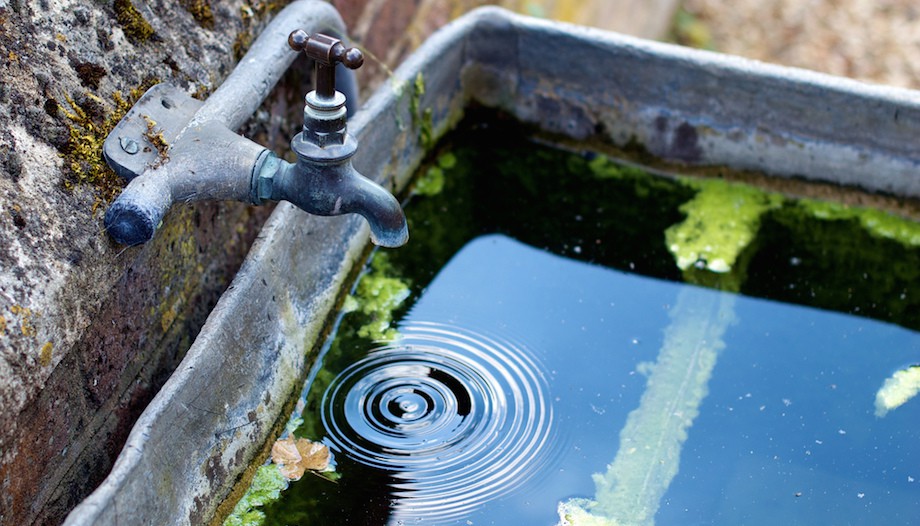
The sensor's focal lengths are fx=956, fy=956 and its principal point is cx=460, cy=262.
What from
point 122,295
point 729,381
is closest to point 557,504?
point 729,381

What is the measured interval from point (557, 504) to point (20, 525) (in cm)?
99

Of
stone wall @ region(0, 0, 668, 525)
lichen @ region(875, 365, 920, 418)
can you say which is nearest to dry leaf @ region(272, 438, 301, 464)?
stone wall @ region(0, 0, 668, 525)

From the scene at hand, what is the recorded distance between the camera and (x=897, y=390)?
221cm

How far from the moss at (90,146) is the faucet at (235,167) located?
2cm

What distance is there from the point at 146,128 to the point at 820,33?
403 centimetres

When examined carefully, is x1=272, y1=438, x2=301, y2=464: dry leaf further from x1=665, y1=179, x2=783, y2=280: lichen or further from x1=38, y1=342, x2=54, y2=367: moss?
x1=665, y1=179, x2=783, y2=280: lichen

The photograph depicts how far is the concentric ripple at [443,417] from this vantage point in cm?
196

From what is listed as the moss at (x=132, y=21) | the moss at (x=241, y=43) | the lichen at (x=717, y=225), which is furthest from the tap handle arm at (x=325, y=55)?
the lichen at (x=717, y=225)

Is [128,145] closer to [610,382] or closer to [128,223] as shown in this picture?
[128,223]

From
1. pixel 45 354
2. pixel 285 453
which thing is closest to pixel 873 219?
pixel 285 453

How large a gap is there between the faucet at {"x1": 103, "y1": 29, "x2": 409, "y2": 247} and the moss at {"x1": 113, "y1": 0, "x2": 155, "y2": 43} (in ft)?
0.46

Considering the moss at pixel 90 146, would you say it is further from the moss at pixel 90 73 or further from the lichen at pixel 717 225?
the lichen at pixel 717 225

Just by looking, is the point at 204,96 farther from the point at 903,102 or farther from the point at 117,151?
the point at 903,102

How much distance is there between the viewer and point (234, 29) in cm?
223
